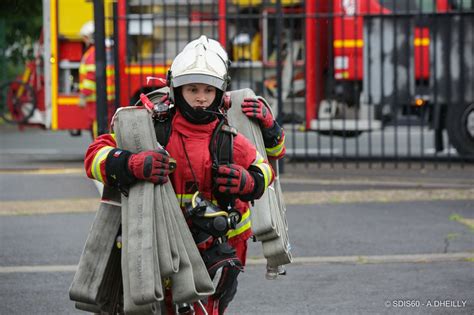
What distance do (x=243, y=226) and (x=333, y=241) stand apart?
4013 mm

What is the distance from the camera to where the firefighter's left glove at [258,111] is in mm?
5137

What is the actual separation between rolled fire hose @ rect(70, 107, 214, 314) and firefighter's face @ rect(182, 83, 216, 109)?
0.20 meters

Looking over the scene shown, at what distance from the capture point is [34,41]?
79.2 ft

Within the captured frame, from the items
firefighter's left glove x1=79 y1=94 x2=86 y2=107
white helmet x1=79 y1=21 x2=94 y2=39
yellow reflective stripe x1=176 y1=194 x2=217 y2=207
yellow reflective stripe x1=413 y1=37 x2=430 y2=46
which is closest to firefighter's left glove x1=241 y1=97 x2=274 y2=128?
yellow reflective stripe x1=176 y1=194 x2=217 y2=207

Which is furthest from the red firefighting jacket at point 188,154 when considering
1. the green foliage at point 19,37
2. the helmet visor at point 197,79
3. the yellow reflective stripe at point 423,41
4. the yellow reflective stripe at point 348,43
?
the green foliage at point 19,37

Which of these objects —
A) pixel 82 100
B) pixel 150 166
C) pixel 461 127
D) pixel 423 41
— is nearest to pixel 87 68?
pixel 82 100

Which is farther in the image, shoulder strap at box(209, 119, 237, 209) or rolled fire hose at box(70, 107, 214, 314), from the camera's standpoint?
shoulder strap at box(209, 119, 237, 209)

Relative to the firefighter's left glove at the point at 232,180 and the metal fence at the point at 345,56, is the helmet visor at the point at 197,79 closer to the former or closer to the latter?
the firefighter's left glove at the point at 232,180

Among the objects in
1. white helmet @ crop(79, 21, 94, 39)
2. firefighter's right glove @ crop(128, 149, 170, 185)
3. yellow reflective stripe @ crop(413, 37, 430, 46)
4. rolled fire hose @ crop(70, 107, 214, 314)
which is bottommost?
rolled fire hose @ crop(70, 107, 214, 314)

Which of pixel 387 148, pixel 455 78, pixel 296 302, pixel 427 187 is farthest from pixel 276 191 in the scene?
pixel 387 148

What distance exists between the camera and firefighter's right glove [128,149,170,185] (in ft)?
14.5

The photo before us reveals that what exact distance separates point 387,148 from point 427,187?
5.92 m

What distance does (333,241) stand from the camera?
350 inches

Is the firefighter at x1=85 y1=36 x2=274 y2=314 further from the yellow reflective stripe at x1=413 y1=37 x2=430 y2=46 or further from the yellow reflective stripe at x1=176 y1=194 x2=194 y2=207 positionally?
the yellow reflective stripe at x1=413 y1=37 x2=430 y2=46
